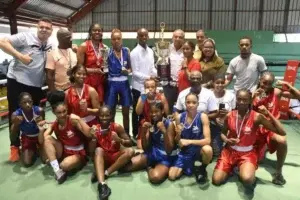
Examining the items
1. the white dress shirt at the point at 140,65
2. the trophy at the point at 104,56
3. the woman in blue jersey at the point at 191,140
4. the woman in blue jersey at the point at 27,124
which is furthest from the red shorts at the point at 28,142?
the woman in blue jersey at the point at 191,140

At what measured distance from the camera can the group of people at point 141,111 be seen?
2.91 metres

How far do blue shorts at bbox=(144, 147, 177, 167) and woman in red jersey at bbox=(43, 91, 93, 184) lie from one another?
2.28 ft

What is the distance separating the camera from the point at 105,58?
11.7 ft

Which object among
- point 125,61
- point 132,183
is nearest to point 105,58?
point 125,61

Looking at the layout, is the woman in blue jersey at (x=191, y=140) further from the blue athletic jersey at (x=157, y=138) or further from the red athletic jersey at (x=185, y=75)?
the red athletic jersey at (x=185, y=75)

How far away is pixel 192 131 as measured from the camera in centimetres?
298

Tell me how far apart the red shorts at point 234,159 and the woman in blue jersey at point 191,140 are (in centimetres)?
18

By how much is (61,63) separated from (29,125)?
0.81m

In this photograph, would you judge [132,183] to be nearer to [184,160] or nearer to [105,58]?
[184,160]

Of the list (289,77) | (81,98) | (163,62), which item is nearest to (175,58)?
(163,62)

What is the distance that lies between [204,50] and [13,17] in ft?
20.2

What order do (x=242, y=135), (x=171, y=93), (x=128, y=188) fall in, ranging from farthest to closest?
(x=171, y=93)
(x=242, y=135)
(x=128, y=188)

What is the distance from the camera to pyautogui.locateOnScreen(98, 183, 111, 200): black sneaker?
8.38 feet

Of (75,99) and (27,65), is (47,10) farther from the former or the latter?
(75,99)
